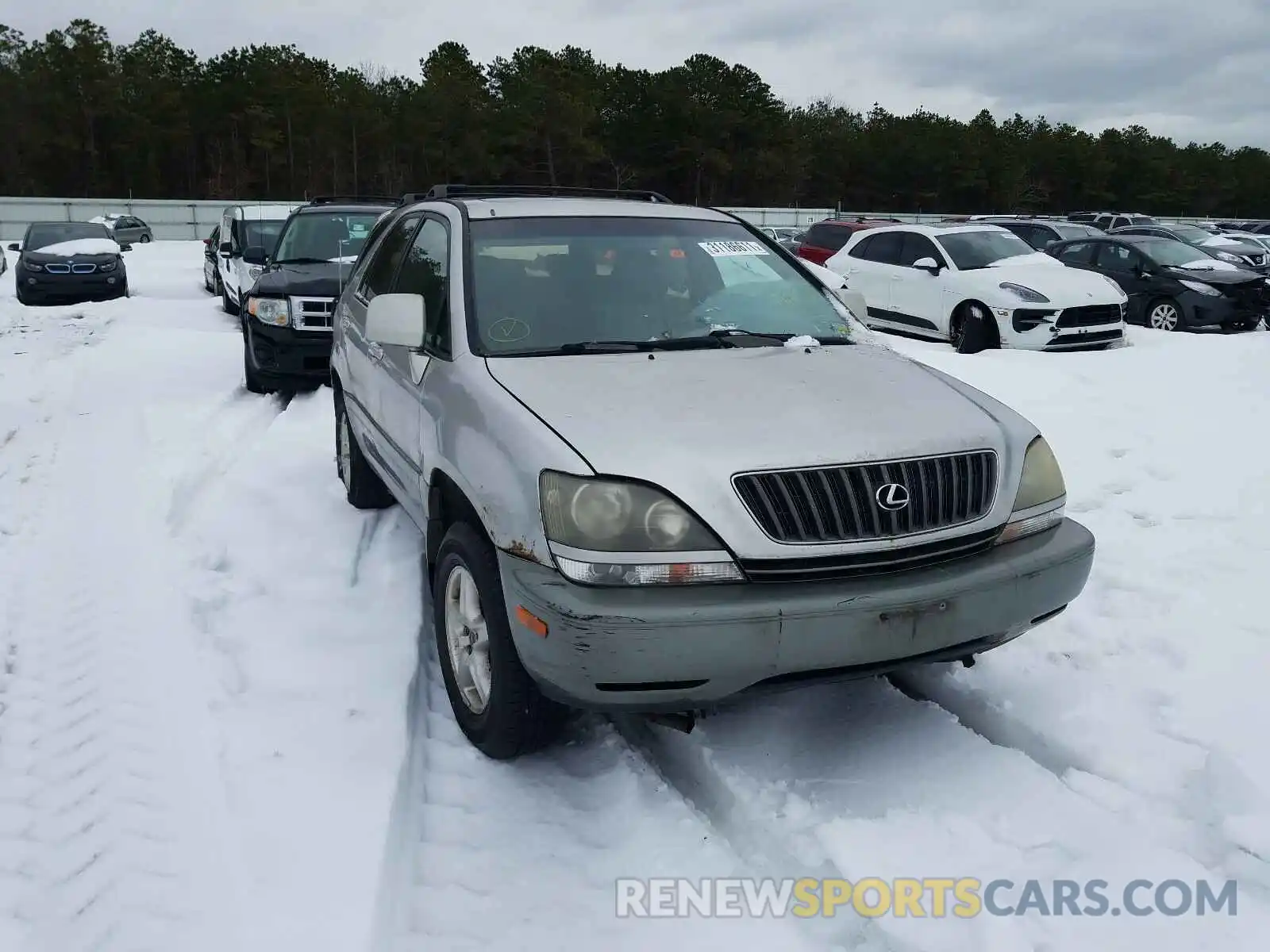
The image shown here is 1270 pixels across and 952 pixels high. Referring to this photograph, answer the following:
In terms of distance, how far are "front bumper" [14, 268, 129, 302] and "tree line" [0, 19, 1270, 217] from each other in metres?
40.8

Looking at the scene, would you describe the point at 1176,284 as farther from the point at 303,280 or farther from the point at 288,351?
the point at 288,351

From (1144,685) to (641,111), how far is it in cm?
6997

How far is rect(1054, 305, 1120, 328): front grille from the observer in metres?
11.7

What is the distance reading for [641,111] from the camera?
6900 centimetres

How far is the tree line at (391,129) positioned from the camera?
202 ft

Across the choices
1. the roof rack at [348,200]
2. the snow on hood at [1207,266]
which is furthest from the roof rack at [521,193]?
the snow on hood at [1207,266]

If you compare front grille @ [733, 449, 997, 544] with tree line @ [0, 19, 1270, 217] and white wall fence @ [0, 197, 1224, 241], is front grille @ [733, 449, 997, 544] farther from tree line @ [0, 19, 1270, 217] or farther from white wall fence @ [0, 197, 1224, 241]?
tree line @ [0, 19, 1270, 217]

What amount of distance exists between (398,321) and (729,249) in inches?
60.6

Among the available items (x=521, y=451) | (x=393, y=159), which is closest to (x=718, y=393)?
(x=521, y=451)

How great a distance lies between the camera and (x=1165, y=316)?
576 inches

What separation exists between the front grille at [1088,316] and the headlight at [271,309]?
8259 mm

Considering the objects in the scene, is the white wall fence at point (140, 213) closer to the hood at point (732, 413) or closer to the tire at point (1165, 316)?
the tire at point (1165, 316)

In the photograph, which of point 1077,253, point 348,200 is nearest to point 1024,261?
point 1077,253

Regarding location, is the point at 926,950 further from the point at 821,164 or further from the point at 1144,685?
the point at 821,164
